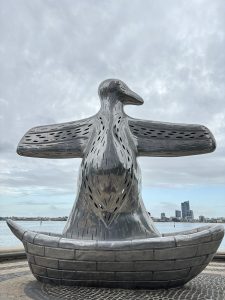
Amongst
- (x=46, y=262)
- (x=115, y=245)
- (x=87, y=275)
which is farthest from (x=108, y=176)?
(x=46, y=262)

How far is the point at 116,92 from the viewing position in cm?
1041

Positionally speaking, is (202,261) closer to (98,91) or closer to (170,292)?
(170,292)

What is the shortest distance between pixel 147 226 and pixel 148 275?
1.72 meters

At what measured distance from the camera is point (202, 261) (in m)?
7.84

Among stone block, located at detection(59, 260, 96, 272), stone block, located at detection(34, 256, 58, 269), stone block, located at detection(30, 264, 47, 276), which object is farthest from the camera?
stone block, located at detection(30, 264, 47, 276)

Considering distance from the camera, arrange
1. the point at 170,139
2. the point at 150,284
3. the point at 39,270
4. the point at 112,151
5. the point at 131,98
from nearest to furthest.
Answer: the point at 150,284, the point at 39,270, the point at 112,151, the point at 170,139, the point at 131,98

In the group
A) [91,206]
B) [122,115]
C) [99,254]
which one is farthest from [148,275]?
[122,115]

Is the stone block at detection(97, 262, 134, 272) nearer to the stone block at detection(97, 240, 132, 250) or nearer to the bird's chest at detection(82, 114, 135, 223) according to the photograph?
the stone block at detection(97, 240, 132, 250)

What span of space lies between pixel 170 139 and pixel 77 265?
4.43 m

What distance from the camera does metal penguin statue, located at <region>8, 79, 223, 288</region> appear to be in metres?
7.61

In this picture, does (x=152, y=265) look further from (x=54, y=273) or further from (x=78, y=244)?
(x=54, y=273)

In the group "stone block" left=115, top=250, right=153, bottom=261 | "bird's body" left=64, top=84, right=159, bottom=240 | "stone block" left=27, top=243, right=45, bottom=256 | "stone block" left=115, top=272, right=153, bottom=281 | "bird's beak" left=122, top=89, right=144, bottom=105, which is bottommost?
"stone block" left=115, top=272, right=153, bottom=281

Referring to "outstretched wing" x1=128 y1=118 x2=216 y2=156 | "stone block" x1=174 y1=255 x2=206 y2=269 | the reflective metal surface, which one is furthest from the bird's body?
"stone block" x1=174 y1=255 x2=206 y2=269

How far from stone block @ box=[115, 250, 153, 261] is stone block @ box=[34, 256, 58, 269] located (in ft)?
4.94
